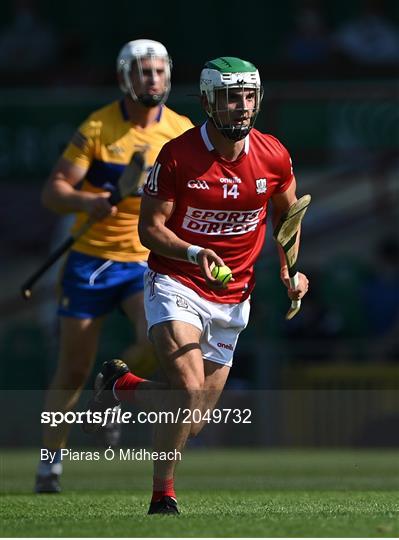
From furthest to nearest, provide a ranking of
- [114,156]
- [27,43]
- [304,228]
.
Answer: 1. [27,43]
2. [304,228]
3. [114,156]

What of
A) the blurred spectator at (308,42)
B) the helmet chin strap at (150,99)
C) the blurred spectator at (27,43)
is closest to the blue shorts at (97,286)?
the helmet chin strap at (150,99)

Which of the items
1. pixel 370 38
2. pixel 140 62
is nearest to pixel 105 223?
pixel 140 62

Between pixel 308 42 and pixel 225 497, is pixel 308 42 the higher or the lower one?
the higher one

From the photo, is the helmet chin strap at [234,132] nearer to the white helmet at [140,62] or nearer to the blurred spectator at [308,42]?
the white helmet at [140,62]

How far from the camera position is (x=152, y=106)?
34.4 ft

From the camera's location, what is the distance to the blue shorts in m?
10.7

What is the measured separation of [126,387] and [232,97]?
1655 millimetres

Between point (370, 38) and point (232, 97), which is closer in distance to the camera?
point (232, 97)

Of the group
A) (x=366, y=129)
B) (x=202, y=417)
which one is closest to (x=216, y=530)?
(x=202, y=417)

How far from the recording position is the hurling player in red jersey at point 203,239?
817cm

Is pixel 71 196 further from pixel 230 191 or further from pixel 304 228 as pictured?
pixel 304 228

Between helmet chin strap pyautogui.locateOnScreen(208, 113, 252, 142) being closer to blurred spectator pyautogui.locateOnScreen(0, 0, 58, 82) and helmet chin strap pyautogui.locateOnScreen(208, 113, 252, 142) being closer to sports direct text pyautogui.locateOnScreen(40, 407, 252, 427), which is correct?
sports direct text pyautogui.locateOnScreen(40, 407, 252, 427)

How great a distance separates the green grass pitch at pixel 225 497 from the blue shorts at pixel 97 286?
1216 mm

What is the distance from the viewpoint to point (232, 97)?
8.43 m
